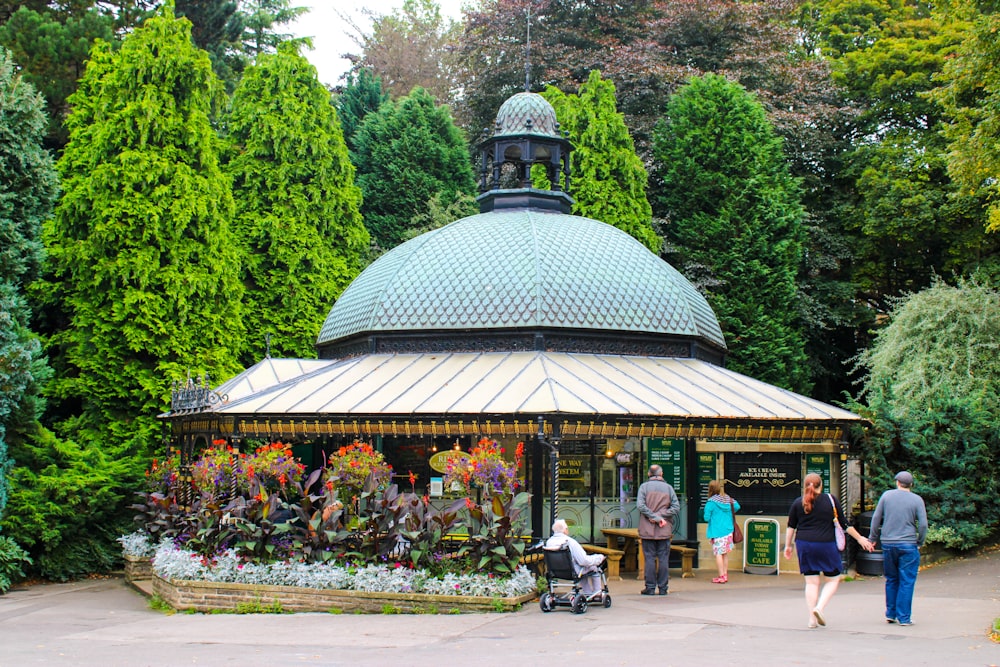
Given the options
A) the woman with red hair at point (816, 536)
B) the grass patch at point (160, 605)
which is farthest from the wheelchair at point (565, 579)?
the grass patch at point (160, 605)

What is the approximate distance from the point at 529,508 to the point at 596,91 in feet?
54.9

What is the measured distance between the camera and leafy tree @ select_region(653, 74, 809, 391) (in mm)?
28094

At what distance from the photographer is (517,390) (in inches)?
614

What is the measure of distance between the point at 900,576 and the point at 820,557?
3.26 feet

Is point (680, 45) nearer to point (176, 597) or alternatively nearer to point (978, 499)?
point (978, 499)

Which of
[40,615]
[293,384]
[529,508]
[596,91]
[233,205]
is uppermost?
[596,91]

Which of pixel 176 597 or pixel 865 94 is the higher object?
pixel 865 94

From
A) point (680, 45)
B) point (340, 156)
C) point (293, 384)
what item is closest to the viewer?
point (293, 384)

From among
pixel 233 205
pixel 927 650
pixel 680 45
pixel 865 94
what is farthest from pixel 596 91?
pixel 927 650

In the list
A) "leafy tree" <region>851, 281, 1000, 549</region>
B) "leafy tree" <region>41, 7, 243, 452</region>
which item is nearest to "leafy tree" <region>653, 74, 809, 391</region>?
"leafy tree" <region>851, 281, 1000, 549</region>

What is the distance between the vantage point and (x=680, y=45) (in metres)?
34.8

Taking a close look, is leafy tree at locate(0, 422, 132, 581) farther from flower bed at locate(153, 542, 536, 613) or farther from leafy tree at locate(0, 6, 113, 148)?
leafy tree at locate(0, 6, 113, 148)

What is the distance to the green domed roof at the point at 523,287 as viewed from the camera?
17984 millimetres

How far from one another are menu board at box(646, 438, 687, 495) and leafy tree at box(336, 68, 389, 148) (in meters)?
22.3
